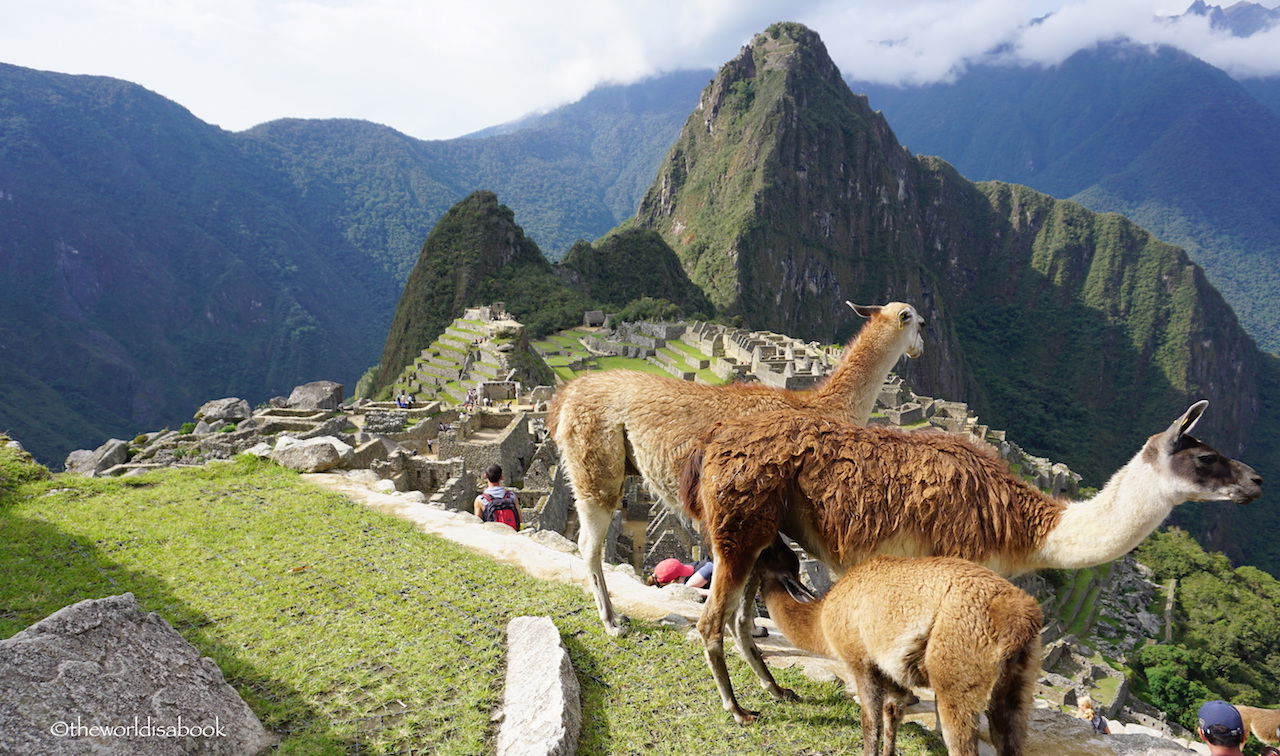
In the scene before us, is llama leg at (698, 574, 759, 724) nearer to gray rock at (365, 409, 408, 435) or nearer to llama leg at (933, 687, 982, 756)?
llama leg at (933, 687, 982, 756)

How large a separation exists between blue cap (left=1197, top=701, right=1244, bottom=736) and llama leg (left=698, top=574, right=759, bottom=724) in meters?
2.39

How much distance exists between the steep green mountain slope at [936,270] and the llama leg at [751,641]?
322ft

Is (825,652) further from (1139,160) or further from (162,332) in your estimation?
(1139,160)

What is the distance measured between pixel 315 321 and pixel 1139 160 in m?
231

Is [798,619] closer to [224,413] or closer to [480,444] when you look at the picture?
[480,444]

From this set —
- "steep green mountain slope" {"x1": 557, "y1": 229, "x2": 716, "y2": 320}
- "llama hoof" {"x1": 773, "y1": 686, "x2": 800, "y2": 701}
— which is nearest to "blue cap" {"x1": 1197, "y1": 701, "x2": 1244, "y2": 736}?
"llama hoof" {"x1": 773, "y1": 686, "x2": 800, "y2": 701}

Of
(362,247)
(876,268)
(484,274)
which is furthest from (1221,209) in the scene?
(362,247)

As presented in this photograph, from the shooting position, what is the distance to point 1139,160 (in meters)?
196

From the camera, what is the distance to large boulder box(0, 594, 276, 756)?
8.23ft

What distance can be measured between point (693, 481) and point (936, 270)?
167 m

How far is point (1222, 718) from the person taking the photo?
3486 millimetres

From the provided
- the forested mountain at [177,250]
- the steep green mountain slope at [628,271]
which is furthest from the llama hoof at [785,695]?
the steep green mountain slope at [628,271]

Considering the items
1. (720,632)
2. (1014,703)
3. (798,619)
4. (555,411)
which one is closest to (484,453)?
(555,411)

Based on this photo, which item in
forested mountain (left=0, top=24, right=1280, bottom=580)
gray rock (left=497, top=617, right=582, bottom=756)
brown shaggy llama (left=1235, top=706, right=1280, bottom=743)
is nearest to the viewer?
gray rock (left=497, top=617, right=582, bottom=756)
